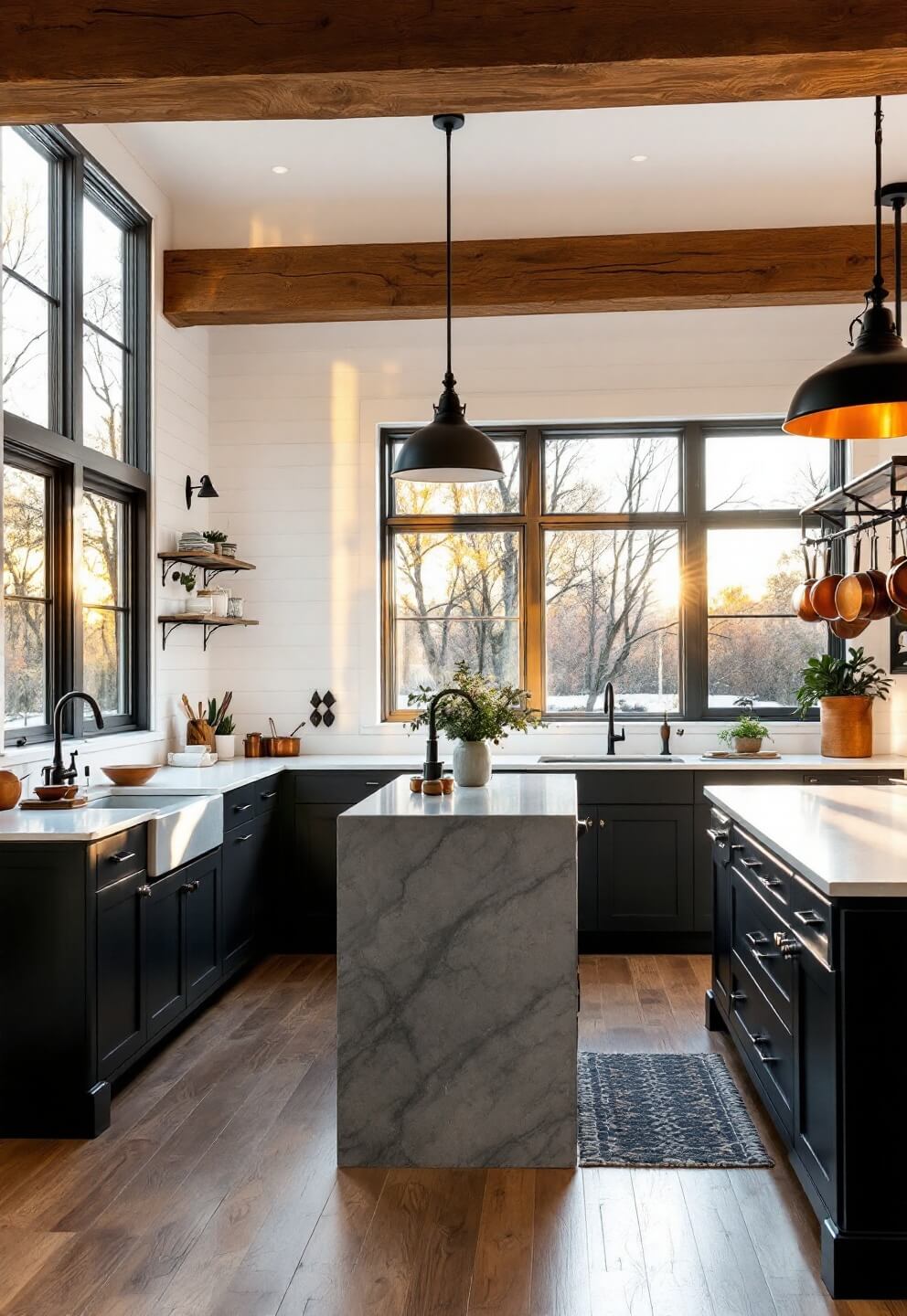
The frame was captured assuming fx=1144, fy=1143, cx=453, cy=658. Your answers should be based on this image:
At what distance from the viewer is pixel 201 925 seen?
4461 mm

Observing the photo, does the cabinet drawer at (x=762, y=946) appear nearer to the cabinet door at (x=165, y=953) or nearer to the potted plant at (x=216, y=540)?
the cabinet door at (x=165, y=953)

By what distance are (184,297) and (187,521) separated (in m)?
1.11

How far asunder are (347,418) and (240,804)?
2.34 metres

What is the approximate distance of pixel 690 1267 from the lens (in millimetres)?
2576

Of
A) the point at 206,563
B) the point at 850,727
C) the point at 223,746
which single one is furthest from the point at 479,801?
the point at 850,727

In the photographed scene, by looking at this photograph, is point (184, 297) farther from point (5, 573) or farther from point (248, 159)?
point (5, 573)

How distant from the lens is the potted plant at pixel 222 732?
19.2 feet

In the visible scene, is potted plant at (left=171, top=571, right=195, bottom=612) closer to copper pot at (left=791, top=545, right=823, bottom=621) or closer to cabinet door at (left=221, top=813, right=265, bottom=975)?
cabinet door at (left=221, top=813, right=265, bottom=975)

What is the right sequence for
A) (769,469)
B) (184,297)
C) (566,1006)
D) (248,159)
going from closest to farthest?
(566,1006)
(248,159)
(184,297)
(769,469)

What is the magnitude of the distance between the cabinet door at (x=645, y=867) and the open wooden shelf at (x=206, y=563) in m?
2.24

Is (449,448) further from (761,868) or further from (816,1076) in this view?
(816,1076)

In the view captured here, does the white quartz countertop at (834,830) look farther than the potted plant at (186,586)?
No

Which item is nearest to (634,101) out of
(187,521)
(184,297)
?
(184,297)

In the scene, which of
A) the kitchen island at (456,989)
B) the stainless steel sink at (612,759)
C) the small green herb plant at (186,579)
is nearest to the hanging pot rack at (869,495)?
the kitchen island at (456,989)
